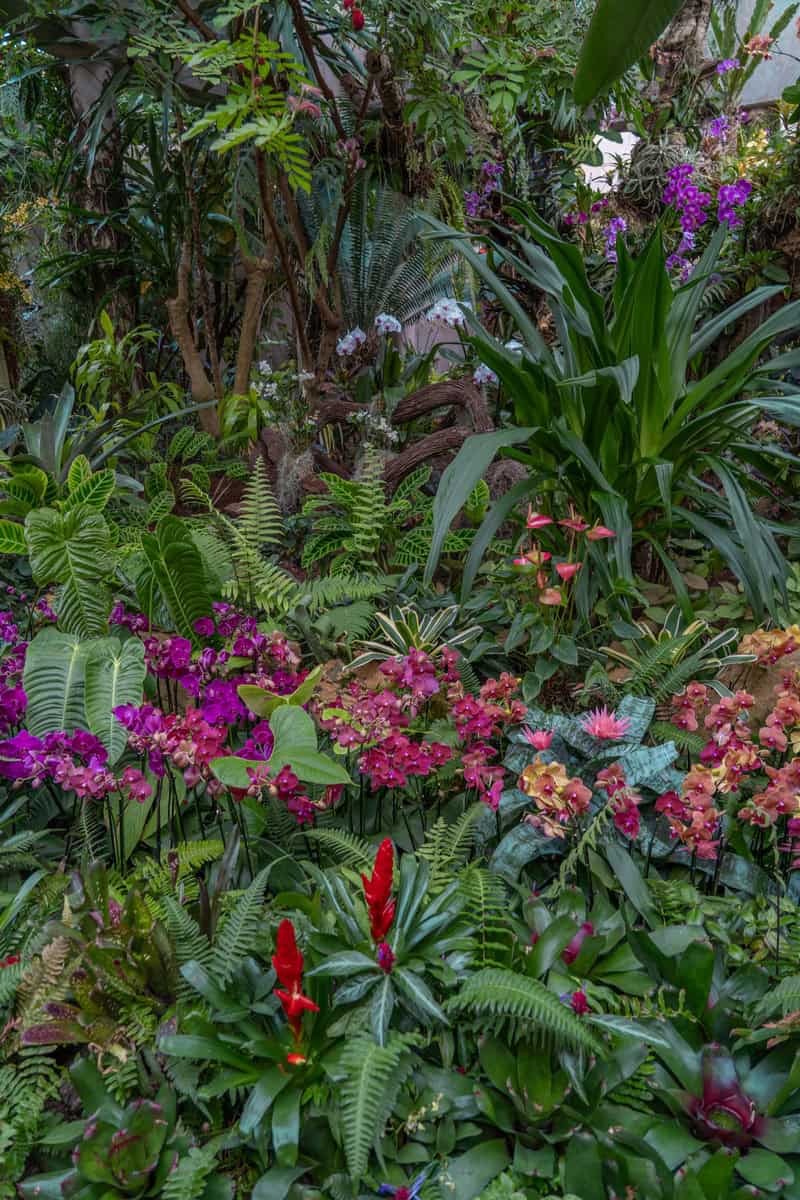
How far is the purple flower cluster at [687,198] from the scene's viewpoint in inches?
119

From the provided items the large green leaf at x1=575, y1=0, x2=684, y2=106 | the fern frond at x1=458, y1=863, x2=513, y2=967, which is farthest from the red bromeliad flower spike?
the large green leaf at x1=575, y1=0, x2=684, y2=106

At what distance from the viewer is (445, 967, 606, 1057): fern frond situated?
97 centimetres

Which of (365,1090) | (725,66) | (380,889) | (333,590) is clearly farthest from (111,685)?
(725,66)

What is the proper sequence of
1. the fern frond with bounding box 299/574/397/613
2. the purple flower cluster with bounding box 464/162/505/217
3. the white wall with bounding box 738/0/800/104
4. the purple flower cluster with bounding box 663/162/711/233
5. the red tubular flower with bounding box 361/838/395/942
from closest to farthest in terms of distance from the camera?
1. the red tubular flower with bounding box 361/838/395/942
2. the fern frond with bounding box 299/574/397/613
3. the purple flower cluster with bounding box 663/162/711/233
4. the purple flower cluster with bounding box 464/162/505/217
5. the white wall with bounding box 738/0/800/104

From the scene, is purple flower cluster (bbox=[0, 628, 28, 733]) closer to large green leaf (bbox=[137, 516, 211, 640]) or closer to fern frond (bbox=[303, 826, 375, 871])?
large green leaf (bbox=[137, 516, 211, 640])

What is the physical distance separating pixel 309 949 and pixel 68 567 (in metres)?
1.04

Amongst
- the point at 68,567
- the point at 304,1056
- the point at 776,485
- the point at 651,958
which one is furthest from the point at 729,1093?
the point at 776,485

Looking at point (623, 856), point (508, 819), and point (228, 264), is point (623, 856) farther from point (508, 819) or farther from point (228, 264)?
point (228, 264)

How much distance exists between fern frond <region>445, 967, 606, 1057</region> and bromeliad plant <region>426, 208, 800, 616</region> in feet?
2.59

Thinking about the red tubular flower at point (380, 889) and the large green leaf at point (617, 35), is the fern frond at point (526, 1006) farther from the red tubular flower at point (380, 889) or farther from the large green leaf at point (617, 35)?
the large green leaf at point (617, 35)

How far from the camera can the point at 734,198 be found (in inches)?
111

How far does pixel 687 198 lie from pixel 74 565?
2.66m

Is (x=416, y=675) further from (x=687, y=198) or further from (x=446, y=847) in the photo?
(x=687, y=198)

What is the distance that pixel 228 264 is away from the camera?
470cm
